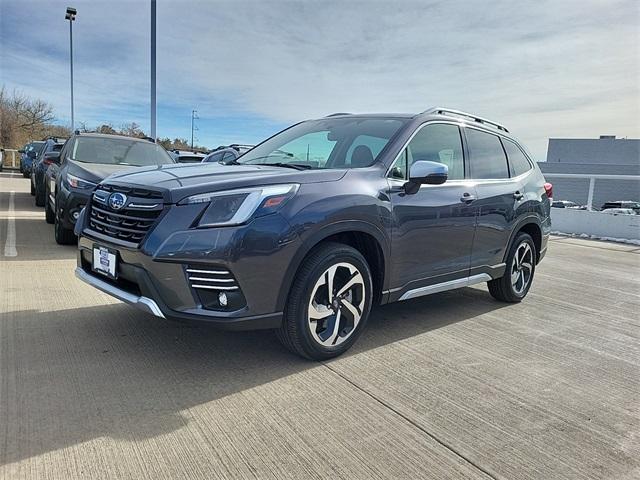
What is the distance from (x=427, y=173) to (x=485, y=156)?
1.44 m

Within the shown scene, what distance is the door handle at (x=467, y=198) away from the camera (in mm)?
4277

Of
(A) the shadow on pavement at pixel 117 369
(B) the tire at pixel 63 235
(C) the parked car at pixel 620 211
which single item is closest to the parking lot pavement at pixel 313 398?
(A) the shadow on pavement at pixel 117 369

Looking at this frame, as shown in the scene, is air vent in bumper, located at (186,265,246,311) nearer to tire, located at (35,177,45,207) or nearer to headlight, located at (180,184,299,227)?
headlight, located at (180,184,299,227)

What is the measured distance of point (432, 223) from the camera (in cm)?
397

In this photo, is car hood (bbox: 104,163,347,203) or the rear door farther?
the rear door

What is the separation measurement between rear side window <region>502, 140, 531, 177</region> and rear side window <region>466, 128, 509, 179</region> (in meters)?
0.11

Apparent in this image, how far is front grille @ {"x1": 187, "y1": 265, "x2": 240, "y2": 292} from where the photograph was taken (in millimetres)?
2869

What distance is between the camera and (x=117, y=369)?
3.16 meters

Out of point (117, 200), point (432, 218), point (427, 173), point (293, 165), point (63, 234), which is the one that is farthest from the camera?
point (63, 234)

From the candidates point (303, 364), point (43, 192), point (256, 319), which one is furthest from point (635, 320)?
point (43, 192)

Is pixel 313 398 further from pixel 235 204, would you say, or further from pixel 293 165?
pixel 293 165

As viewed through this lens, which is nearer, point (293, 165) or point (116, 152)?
point (293, 165)

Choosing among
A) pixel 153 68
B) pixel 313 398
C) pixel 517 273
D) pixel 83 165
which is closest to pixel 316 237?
pixel 313 398

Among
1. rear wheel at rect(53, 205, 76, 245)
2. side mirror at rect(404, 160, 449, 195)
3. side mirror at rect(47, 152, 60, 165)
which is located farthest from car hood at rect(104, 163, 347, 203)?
side mirror at rect(47, 152, 60, 165)
